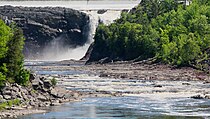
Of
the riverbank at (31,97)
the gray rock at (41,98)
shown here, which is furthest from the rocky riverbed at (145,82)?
the gray rock at (41,98)

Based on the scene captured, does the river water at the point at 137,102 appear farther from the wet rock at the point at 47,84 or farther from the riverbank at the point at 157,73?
the riverbank at the point at 157,73

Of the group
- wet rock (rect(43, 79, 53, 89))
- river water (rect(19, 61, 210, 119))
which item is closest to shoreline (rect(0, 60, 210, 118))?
river water (rect(19, 61, 210, 119))

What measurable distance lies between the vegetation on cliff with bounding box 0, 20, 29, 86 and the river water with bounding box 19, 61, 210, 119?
539 centimetres

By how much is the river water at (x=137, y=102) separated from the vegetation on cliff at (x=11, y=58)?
539 centimetres

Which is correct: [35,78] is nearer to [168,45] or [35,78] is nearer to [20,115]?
[20,115]

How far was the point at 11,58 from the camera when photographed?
72438 mm

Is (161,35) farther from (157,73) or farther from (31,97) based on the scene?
(31,97)

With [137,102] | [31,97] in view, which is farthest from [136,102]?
[31,97]

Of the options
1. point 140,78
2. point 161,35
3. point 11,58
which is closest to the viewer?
point 11,58

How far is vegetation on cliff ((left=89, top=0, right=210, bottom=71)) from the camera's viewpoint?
434ft

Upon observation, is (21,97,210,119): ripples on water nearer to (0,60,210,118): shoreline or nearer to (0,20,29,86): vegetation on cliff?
(0,60,210,118): shoreline

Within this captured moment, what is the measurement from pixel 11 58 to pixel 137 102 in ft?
43.1

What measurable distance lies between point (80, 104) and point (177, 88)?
73.6 feet

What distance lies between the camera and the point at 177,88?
301 feet
